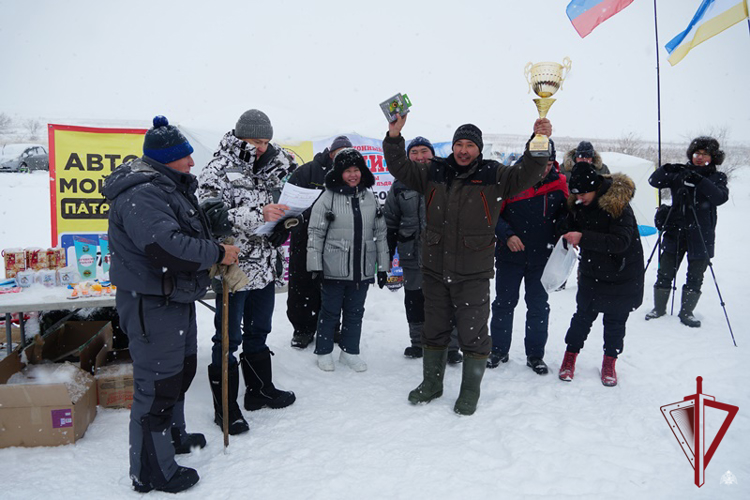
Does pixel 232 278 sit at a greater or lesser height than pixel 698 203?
lesser

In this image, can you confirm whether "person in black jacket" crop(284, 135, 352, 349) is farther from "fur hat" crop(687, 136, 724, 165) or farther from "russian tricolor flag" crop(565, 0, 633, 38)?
"fur hat" crop(687, 136, 724, 165)

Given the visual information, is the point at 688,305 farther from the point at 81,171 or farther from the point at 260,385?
the point at 81,171

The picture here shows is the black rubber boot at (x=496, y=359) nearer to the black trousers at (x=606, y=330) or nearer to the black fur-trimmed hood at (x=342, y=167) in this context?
the black trousers at (x=606, y=330)

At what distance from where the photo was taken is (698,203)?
534cm

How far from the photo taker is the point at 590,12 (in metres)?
4.65

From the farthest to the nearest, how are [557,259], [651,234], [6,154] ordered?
1. [6,154]
2. [651,234]
3. [557,259]

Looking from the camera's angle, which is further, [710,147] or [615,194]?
[710,147]

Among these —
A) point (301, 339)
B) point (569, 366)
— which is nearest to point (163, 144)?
point (301, 339)

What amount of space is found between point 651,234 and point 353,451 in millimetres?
10291

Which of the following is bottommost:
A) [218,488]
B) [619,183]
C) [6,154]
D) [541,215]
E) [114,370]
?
[218,488]

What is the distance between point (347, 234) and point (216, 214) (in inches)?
56.9

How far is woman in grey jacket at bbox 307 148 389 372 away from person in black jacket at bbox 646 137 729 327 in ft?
11.6

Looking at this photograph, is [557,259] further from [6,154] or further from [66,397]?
[6,154]

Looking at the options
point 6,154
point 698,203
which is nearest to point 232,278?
point 698,203
